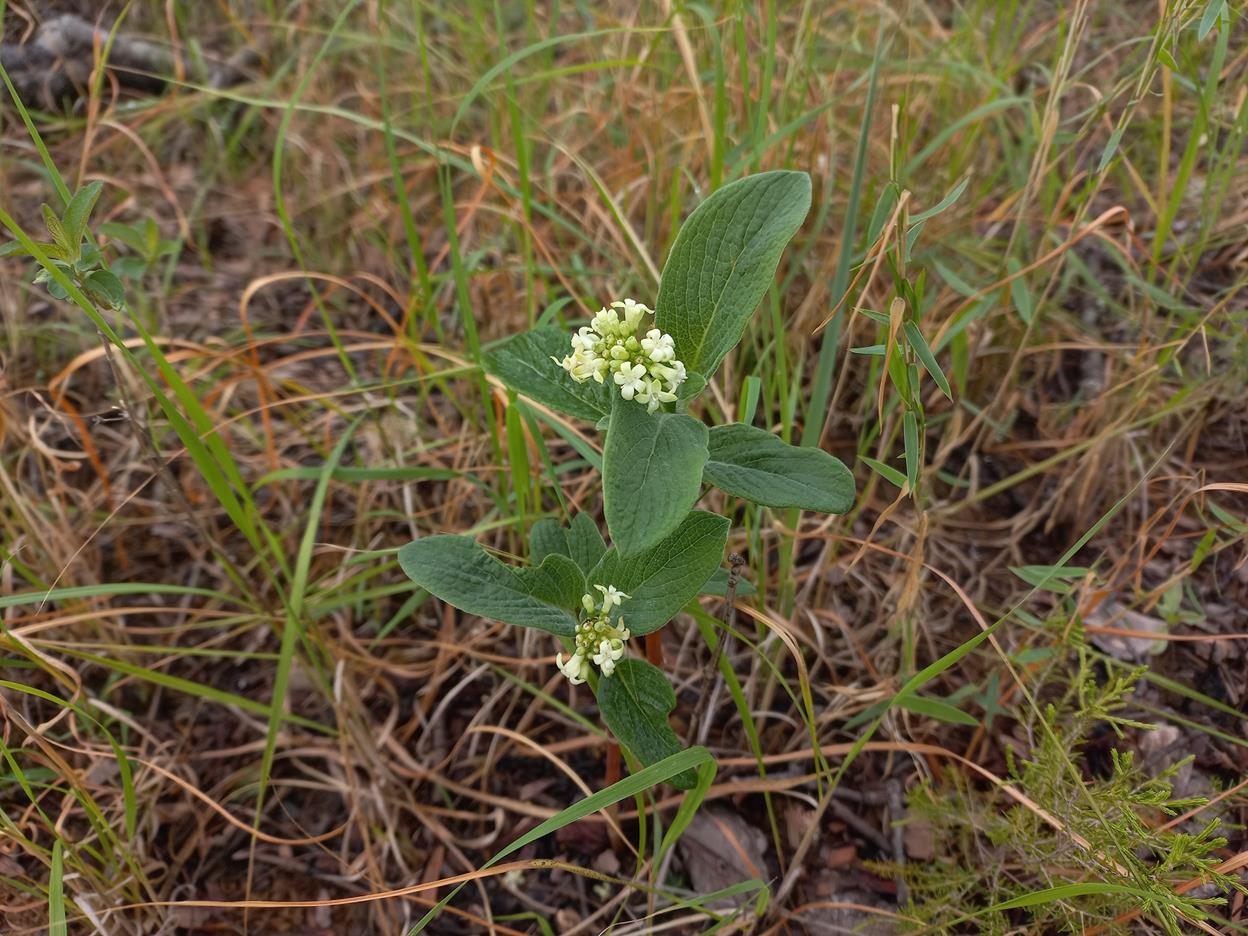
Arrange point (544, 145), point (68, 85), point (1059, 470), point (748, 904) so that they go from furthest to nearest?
1. point (68, 85)
2. point (544, 145)
3. point (1059, 470)
4. point (748, 904)

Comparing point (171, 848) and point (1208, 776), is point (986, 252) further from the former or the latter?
point (171, 848)

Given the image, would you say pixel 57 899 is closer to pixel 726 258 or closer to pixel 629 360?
pixel 629 360

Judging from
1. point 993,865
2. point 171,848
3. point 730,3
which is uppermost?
point 730,3

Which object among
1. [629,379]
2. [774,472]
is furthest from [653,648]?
[629,379]

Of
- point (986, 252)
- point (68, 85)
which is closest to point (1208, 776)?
point (986, 252)

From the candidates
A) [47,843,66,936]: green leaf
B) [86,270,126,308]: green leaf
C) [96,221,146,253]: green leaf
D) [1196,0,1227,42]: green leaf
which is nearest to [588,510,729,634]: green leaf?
[47,843,66,936]: green leaf

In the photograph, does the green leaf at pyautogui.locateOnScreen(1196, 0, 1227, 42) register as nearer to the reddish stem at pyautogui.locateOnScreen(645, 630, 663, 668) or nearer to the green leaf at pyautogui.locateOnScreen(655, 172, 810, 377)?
the green leaf at pyautogui.locateOnScreen(655, 172, 810, 377)

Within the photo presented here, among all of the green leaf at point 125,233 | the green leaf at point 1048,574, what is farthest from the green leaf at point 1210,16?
the green leaf at point 125,233

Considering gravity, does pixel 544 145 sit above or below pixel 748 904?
above
